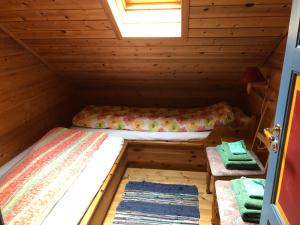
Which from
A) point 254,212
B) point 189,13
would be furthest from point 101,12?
point 254,212

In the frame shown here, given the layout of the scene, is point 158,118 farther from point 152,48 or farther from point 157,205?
point 157,205

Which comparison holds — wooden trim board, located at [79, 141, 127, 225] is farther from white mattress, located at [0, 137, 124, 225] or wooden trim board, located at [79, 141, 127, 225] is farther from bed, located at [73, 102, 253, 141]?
bed, located at [73, 102, 253, 141]

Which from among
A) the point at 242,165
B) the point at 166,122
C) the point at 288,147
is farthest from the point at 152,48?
the point at 288,147

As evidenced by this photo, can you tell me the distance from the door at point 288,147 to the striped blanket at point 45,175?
1.36 meters

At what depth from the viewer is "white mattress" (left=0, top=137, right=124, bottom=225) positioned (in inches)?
66.5

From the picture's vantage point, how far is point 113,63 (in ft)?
9.65

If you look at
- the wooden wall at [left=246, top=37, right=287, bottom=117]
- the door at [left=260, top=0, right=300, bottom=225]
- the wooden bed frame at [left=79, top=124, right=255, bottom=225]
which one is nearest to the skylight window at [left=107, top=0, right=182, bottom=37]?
the wooden wall at [left=246, top=37, right=287, bottom=117]

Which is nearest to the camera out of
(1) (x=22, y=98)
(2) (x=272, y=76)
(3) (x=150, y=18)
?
(3) (x=150, y=18)

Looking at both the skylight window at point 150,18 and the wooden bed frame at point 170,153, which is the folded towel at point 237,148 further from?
the skylight window at point 150,18

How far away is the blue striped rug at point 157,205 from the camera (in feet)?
7.45

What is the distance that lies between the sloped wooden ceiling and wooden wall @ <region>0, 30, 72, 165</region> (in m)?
0.15

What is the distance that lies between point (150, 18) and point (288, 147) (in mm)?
1712

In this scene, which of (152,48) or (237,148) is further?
(152,48)

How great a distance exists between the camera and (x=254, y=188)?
1666 millimetres
